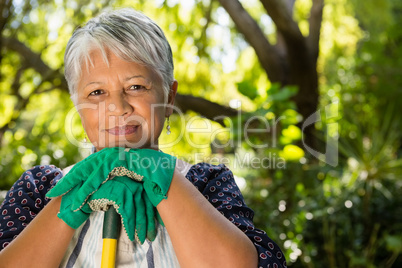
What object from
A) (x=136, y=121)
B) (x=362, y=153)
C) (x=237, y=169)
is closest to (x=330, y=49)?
(x=362, y=153)

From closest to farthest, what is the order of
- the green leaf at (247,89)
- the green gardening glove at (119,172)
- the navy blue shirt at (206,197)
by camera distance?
the green gardening glove at (119,172), the navy blue shirt at (206,197), the green leaf at (247,89)

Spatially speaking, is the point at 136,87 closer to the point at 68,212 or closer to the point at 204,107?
the point at 68,212

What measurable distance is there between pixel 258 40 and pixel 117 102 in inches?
106

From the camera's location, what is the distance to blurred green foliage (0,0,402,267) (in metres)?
2.68

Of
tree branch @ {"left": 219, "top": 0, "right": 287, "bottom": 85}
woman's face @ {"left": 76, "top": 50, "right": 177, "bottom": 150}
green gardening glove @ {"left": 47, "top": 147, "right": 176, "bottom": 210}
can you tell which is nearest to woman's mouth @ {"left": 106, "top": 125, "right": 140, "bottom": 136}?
woman's face @ {"left": 76, "top": 50, "right": 177, "bottom": 150}

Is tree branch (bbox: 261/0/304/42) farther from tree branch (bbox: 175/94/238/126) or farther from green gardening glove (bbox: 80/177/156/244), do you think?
green gardening glove (bbox: 80/177/156/244)

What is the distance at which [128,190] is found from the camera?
3.00ft

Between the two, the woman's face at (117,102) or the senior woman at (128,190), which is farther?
the woman's face at (117,102)

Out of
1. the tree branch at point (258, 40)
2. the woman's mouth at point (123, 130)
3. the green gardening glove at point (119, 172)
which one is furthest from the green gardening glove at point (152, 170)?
the tree branch at point (258, 40)

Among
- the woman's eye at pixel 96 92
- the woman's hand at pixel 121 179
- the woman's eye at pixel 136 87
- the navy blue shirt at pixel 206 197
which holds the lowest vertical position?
the navy blue shirt at pixel 206 197

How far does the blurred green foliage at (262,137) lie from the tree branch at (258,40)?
0.27 metres

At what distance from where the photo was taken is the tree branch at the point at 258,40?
11.1ft

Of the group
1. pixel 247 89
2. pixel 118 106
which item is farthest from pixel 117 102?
pixel 247 89

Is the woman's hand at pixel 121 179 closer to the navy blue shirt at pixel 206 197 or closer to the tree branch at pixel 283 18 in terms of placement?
the navy blue shirt at pixel 206 197
